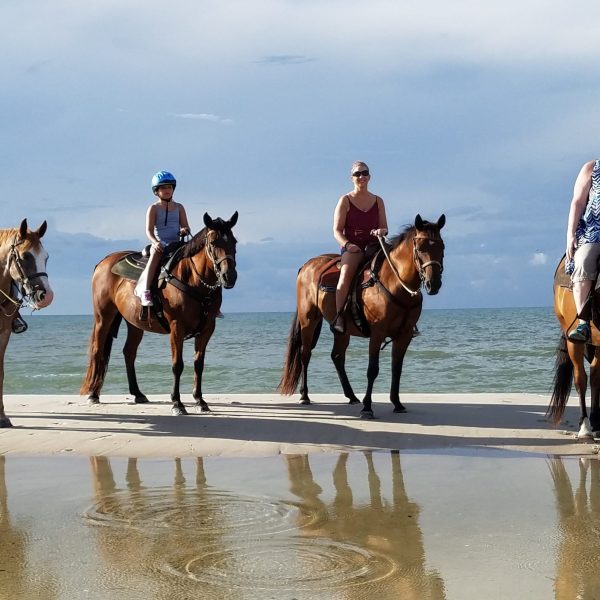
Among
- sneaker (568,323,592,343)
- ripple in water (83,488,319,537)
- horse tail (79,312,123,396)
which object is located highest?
sneaker (568,323,592,343)

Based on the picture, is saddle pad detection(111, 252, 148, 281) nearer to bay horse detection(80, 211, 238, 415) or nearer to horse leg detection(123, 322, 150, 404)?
bay horse detection(80, 211, 238, 415)

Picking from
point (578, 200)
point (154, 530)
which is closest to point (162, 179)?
point (578, 200)

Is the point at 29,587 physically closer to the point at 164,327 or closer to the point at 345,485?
the point at 345,485

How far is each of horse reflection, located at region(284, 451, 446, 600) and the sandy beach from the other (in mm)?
1348

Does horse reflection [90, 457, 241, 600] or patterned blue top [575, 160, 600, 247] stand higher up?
patterned blue top [575, 160, 600, 247]

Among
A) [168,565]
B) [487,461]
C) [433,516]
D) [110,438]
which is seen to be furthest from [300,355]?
[168,565]

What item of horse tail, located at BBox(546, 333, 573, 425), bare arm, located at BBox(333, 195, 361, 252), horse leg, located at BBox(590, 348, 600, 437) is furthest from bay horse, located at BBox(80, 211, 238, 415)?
horse leg, located at BBox(590, 348, 600, 437)

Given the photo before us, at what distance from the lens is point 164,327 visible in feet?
33.7

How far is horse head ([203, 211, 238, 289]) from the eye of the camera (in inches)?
363

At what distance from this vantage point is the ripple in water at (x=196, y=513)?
4.91 m

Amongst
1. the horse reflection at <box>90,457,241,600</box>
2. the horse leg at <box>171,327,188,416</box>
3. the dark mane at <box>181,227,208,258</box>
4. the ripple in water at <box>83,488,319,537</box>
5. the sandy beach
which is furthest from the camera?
the horse leg at <box>171,327,188,416</box>

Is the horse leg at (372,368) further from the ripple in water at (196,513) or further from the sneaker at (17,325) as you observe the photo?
the ripple in water at (196,513)

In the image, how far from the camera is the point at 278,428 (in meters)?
8.71

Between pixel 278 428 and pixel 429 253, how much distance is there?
88.2 inches
